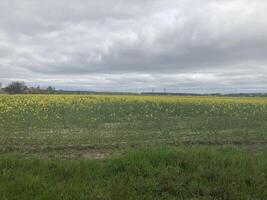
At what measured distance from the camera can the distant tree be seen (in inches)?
3307

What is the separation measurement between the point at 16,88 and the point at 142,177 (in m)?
81.1

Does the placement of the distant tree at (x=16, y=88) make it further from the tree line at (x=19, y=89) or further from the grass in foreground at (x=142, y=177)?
the grass in foreground at (x=142, y=177)

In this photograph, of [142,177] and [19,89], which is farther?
[19,89]

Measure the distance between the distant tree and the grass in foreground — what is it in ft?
255

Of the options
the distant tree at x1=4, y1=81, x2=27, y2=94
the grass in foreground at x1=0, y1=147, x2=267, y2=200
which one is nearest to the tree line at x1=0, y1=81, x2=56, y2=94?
the distant tree at x1=4, y1=81, x2=27, y2=94

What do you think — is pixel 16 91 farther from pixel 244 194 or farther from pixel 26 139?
pixel 244 194

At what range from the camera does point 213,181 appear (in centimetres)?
818

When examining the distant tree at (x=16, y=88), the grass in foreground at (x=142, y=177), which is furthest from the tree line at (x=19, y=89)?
the grass in foreground at (x=142, y=177)

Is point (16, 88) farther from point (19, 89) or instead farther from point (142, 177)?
point (142, 177)

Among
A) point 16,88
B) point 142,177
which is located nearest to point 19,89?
point 16,88

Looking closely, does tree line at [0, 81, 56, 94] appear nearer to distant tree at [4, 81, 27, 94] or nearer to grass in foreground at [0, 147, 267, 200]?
distant tree at [4, 81, 27, 94]

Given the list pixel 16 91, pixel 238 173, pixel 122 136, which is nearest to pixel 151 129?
pixel 122 136

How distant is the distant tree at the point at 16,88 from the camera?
276 ft

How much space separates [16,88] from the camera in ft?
278
